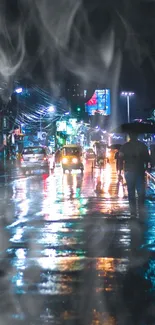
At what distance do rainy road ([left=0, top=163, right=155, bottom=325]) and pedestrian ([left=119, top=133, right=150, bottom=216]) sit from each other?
686 mm

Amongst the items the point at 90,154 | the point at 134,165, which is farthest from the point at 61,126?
the point at 134,165

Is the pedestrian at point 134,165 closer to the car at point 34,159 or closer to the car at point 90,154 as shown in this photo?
the car at point 34,159

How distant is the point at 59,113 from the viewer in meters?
85.7

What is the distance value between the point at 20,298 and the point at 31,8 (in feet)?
59.2

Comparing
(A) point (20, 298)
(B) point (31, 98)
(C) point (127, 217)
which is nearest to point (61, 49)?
(C) point (127, 217)

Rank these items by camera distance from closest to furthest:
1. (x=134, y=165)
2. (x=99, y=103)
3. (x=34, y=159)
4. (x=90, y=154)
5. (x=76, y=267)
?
1. (x=76, y=267)
2. (x=134, y=165)
3. (x=34, y=159)
4. (x=90, y=154)
5. (x=99, y=103)

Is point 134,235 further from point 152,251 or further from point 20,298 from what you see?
point 20,298

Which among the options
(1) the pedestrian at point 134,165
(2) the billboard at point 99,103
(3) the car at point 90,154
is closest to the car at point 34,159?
(3) the car at point 90,154

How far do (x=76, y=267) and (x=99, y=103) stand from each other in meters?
125

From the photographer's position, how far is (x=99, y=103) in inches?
5182

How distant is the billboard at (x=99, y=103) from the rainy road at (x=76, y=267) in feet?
379

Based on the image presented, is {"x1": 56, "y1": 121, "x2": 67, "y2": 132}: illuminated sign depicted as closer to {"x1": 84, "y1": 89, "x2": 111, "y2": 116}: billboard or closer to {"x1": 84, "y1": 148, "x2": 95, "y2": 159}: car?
{"x1": 84, "y1": 148, "x2": 95, "y2": 159}: car

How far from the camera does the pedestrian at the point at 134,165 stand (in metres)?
13.4

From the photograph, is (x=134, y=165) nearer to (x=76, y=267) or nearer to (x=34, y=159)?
(x=76, y=267)
